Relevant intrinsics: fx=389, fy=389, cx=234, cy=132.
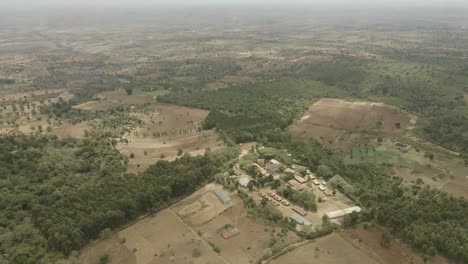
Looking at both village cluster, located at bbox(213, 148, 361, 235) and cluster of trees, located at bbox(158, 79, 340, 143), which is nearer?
village cluster, located at bbox(213, 148, 361, 235)

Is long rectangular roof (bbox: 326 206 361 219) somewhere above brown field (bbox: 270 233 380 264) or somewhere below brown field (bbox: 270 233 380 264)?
above

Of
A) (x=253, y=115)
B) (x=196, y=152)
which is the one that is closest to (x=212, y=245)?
(x=196, y=152)

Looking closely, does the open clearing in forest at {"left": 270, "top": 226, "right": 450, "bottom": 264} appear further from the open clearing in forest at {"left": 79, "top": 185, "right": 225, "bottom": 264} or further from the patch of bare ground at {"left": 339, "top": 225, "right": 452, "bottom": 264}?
the open clearing in forest at {"left": 79, "top": 185, "right": 225, "bottom": 264}

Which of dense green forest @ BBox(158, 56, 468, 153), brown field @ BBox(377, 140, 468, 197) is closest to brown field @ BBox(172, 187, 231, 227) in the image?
dense green forest @ BBox(158, 56, 468, 153)

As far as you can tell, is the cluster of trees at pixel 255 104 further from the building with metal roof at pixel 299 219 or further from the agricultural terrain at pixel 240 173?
the building with metal roof at pixel 299 219

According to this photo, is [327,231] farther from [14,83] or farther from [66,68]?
[66,68]

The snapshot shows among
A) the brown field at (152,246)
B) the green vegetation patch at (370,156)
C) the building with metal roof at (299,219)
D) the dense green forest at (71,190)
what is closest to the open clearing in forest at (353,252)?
the building with metal roof at (299,219)
